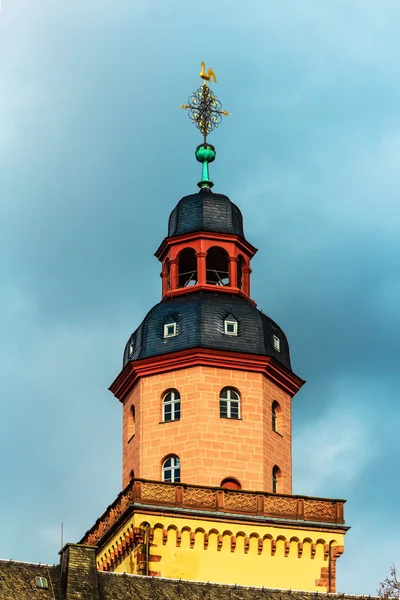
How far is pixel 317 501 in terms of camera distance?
7319cm

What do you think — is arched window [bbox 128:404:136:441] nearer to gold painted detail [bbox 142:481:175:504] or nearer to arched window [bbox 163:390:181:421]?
arched window [bbox 163:390:181:421]

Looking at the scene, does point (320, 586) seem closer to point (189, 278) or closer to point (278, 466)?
point (278, 466)

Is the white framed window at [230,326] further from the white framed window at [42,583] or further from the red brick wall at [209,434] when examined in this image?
the white framed window at [42,583]

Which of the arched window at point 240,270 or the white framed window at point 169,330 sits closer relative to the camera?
the white framed window at point 169,330

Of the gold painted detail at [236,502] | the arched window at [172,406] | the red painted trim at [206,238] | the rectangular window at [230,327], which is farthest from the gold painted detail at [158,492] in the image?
the red painted trim at [206,238]

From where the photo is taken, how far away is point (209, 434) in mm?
72812

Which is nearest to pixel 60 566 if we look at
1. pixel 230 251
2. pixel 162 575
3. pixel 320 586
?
pixel 162 575

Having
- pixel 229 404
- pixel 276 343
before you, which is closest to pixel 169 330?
pixel 229 404

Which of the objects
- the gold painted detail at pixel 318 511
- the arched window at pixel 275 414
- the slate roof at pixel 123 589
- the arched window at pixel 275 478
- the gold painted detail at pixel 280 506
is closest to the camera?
the slate roof at pixel 123 589

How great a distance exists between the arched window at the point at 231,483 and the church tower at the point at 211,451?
3 centimetres

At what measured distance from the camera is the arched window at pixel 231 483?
7256 cm

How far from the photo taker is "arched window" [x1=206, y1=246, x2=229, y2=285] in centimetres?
7962

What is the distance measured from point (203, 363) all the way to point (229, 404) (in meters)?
1.62

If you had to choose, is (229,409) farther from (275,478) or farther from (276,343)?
(276,343)
